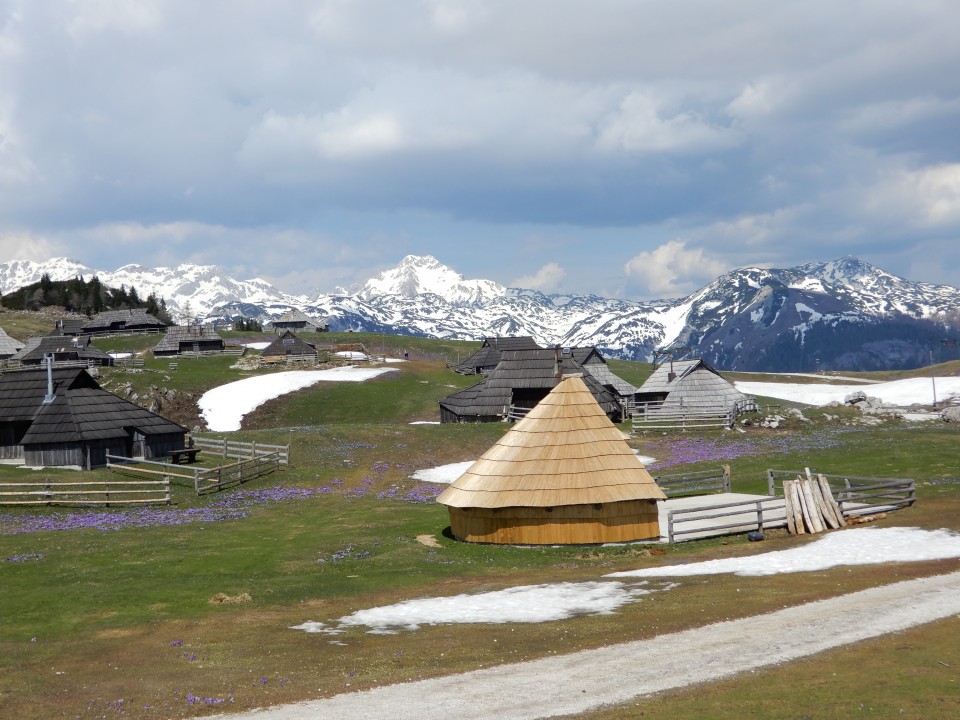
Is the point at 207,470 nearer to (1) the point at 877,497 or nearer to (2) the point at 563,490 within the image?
(2) the point at 563,490

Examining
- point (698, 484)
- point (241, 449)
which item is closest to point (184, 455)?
point (241, 449)

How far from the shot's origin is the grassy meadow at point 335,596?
15461mm

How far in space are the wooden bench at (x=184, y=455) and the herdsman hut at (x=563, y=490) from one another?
85.2ft

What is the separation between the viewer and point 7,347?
113312 mm

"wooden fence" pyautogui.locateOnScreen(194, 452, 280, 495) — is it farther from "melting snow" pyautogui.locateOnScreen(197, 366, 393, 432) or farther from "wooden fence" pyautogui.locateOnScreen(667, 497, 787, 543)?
"melting snow" pyautogui.locateOnScreen(197, 366, 393, 432)

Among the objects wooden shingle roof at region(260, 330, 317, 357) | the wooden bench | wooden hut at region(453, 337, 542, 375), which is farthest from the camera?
wooden shingle roof at region(260, 330, 317, 357)

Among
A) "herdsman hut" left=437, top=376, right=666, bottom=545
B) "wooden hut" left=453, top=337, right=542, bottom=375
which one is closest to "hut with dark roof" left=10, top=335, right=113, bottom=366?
"wooden hut" left=453, top=337, right=542, bottom=375

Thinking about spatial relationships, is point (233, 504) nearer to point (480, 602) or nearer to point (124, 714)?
point (480, 602)

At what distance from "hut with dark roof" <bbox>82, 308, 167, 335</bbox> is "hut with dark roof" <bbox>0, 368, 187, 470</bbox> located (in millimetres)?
95210

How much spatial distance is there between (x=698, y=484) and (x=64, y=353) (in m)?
80.3

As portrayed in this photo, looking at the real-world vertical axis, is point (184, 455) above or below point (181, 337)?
below

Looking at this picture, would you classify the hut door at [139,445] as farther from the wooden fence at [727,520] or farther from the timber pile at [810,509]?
the timber pile at [810,509]

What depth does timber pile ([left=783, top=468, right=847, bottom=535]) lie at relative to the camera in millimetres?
31266

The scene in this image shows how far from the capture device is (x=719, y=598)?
867 inches
